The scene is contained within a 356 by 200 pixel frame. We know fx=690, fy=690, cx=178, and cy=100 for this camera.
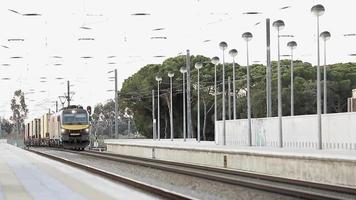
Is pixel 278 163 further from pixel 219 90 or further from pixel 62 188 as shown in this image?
pixel 219 90

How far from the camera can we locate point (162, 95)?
3713 inches

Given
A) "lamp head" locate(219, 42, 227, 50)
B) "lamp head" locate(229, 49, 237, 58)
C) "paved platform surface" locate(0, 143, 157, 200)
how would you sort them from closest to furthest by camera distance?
"paved platform surface" locate(0, 143, 157, 200)
"lamp head" locate(229, 49, 237, 58)
"lamp head" locate(219, 42, 227, 50)

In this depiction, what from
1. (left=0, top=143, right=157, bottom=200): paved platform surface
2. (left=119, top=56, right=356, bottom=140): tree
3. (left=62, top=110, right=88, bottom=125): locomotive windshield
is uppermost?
(left=119, top=56, right=356, bottom=140): tree

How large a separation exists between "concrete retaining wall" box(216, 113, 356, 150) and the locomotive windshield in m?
16.3

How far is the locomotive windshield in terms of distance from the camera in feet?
202

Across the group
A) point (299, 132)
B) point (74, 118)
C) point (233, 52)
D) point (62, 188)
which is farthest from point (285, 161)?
point (74, 118)

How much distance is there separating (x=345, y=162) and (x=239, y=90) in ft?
255

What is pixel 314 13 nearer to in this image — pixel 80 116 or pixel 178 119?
pixel 80 116

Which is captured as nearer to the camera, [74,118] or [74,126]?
[74,126]

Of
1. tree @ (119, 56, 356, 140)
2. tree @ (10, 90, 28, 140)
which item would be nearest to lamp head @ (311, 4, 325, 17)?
tree @ (119, 56, 356, 140)

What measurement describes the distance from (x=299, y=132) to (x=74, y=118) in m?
28.9

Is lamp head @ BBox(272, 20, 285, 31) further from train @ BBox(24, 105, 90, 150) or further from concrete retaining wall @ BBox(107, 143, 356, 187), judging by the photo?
train @ BBox(24, 105, 90, 150)

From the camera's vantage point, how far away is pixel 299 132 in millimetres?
37938

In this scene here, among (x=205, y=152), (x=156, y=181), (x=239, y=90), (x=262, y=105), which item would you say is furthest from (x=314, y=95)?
(x=156, y=181)
